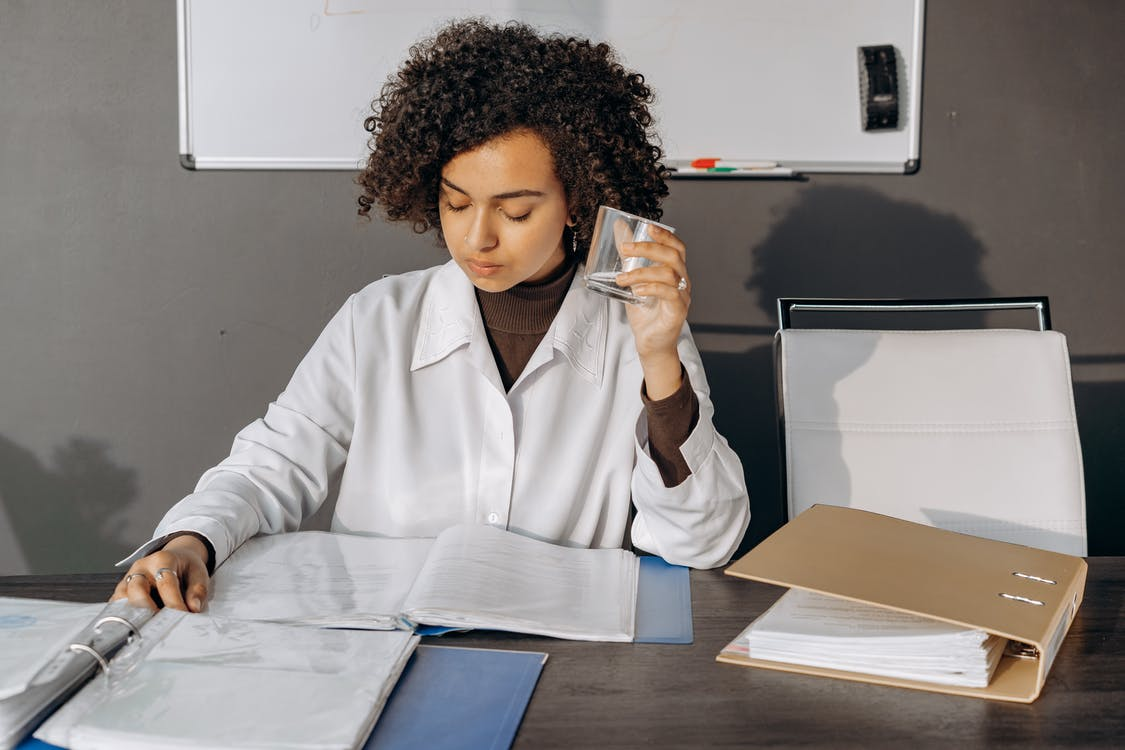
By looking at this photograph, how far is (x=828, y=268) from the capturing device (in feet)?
7.38

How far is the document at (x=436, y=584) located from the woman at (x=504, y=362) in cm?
11

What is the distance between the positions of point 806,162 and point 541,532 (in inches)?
46.3

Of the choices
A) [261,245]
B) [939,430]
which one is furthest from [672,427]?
[261,245]

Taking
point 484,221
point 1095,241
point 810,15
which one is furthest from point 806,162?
point 484,221

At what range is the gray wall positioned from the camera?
7.02 feet

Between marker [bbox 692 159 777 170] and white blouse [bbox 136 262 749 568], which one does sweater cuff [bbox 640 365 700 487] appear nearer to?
white blouse [bbox 136 262 749 568]

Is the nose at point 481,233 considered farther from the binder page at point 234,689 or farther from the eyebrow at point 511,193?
the binder page at point 234,689

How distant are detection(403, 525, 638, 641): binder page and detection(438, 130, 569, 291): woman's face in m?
0.34

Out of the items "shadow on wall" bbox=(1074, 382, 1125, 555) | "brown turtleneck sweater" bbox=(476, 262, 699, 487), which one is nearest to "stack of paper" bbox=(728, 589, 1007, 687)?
"brown turtleneck sweater" bbox=(476, 262, 699, 487)

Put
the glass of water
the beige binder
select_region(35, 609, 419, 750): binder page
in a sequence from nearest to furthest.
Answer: select_region(35, 609, 419, 750): binder page, the beige binder, the glass of water

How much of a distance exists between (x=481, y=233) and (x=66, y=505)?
4.93 ft

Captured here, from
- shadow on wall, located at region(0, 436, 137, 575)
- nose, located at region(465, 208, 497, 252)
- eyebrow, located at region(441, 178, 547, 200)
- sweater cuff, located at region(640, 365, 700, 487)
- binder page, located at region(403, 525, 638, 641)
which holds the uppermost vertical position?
eyebrow, located at region(441, 178, 547, 200)

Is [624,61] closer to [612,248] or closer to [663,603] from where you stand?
[612,248]

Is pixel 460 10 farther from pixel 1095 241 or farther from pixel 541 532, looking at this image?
pixel 1095 241
